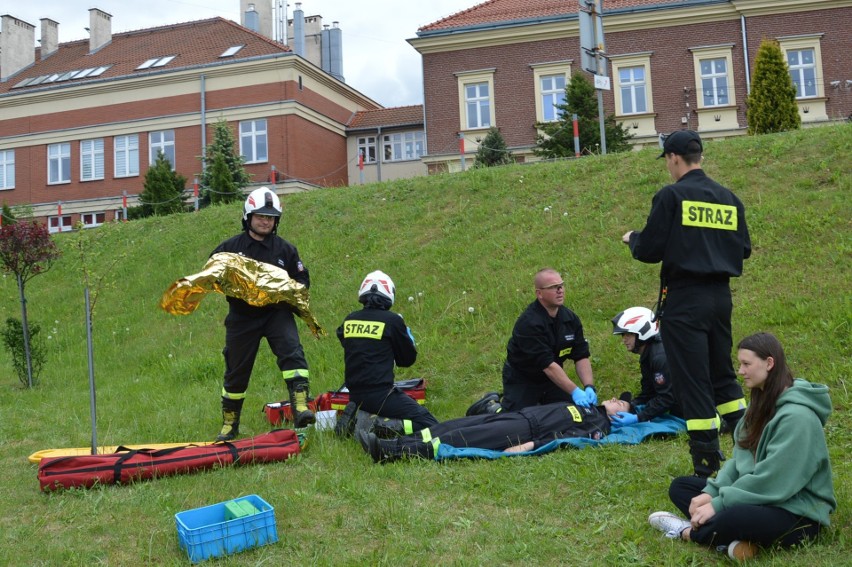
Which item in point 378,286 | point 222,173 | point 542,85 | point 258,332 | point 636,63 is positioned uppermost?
point 636,63

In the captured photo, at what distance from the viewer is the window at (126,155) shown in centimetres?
3712

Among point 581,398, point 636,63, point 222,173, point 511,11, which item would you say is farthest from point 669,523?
point 511,11

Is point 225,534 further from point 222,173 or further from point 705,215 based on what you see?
point 222,173

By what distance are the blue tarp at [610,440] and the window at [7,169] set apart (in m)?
40.1

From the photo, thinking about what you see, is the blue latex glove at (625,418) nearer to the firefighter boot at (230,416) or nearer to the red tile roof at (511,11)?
the firefighter boot at (230,416)

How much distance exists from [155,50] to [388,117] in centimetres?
1232

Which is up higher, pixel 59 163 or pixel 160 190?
pixel 59 163

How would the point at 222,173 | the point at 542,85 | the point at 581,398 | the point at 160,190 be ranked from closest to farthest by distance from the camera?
the point at 581,398 → the point at 222,173 → the point at 160,190 → the point at 542,85

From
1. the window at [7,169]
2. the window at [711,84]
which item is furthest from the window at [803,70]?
the window at [7,169]

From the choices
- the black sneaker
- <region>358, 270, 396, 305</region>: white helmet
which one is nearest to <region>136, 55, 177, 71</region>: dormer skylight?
<region>358, 270, 396, 305</region>: white helmet

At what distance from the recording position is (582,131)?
22.6 metres

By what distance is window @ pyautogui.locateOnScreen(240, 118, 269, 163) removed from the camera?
35.6 meters

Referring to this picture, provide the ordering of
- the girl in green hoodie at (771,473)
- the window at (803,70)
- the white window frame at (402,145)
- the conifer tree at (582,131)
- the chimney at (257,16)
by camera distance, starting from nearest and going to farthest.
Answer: the girl in green hoodie at (771,473)
the conifer tree at (582,131)
the window at (803,70)
the white window frame at (402,145)
the chimney at (257,16)

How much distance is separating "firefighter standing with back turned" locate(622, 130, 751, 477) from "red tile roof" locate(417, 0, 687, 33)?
2771 cm
